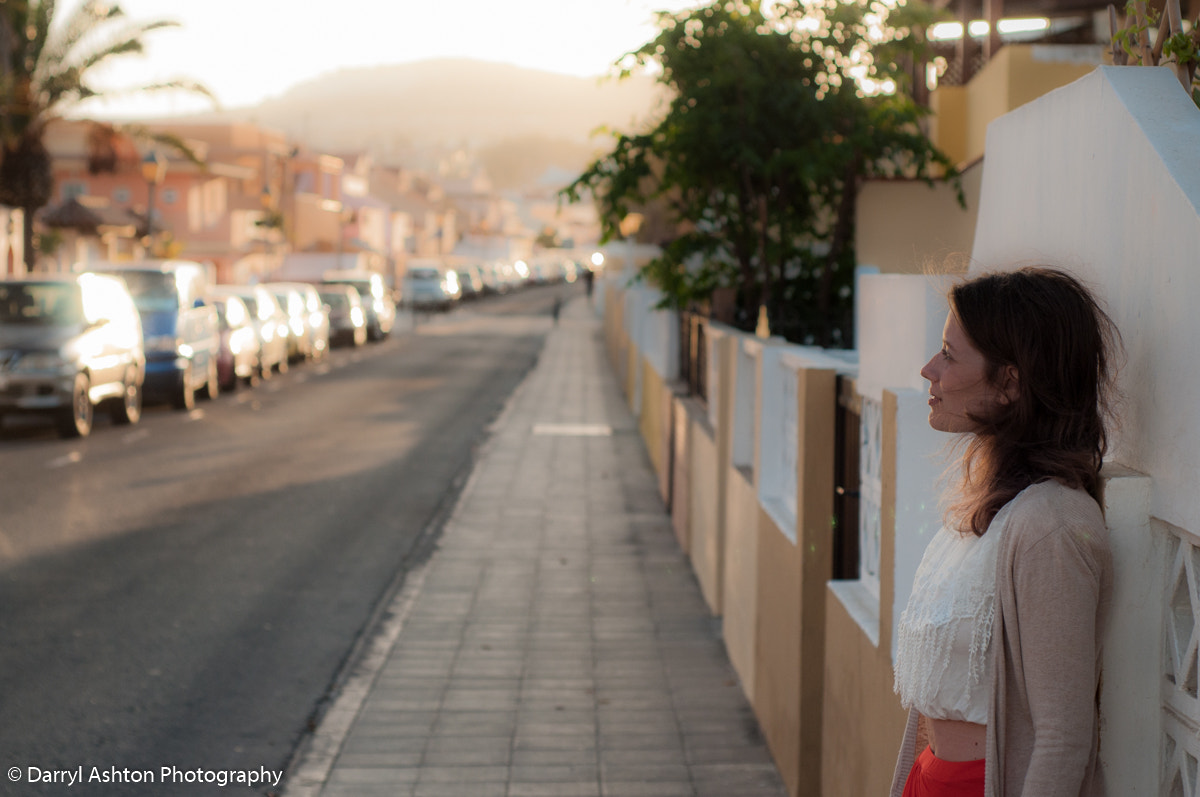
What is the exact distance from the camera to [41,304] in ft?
56.6

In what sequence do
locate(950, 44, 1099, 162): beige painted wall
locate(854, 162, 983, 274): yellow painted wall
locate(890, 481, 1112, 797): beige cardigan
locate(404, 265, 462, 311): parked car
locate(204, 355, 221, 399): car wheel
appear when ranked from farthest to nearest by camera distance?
locate(404, 265, 462, 311): parked car < locate(204, 355, 221, 399): car wheel < locate(950, 44, 1099, 162): beige painted wall < locate(854, 162, 983, 274): yellow painted wall < locate(890, 481, 1112, 797): beige cardigan

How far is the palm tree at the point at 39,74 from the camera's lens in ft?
89.2

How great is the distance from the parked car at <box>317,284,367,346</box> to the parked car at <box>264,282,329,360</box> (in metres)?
2.97

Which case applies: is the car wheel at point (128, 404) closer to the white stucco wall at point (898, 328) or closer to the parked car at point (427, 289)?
the white stucco wall at point (898, 328)

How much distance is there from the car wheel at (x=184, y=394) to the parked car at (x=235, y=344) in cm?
232

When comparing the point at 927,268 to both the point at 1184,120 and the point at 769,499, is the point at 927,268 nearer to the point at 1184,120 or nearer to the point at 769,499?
the point at 1184,120

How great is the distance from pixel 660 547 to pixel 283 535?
290cm

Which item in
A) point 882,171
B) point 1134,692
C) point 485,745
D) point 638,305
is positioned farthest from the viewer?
point 638,305

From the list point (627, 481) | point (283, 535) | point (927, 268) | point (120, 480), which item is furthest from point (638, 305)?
point (927, 268)

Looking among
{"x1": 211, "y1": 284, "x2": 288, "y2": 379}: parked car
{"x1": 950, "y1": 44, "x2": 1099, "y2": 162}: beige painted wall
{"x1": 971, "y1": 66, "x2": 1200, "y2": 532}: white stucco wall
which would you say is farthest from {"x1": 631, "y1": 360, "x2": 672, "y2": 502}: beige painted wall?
{"x1": 211, "y1": 284, "x2": 288, "y2": 379}: parked car

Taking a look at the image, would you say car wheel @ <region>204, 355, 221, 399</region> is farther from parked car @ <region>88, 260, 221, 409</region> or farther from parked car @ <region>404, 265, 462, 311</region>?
parked car @ <region>404, 265, 462, 311</region>

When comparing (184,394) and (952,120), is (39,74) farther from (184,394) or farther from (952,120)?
(952,120)

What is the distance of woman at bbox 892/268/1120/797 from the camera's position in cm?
203

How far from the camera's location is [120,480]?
528 inches
